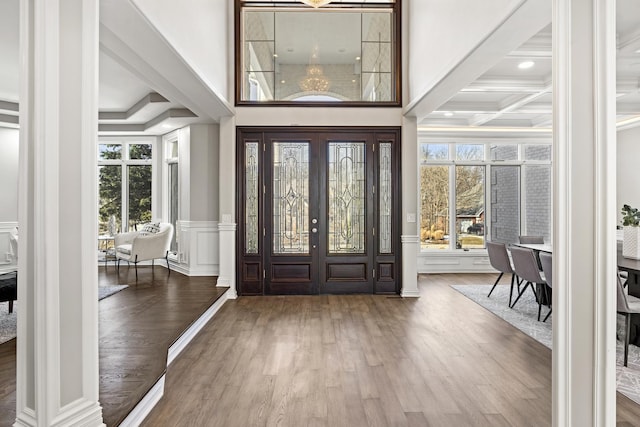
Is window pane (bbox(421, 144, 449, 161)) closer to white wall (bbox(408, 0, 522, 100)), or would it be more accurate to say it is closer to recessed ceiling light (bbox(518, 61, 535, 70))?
white wall (bbox(408, 0, 522, 100))

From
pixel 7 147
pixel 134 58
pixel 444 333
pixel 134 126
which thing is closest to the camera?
pixel 134 58

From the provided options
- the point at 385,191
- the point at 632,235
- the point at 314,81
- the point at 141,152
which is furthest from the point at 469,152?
the point at 141,152

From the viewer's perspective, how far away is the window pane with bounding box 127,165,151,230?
25.6 feet

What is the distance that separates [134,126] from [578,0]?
7.39 m

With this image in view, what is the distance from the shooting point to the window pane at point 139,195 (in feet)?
25.6

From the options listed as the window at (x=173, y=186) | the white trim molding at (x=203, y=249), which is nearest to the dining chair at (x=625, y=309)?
the white trim molding at (x=203, y=249)

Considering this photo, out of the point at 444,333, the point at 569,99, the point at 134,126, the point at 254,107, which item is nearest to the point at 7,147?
the point at 134,126

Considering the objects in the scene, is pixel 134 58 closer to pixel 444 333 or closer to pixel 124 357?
pixel 124 357

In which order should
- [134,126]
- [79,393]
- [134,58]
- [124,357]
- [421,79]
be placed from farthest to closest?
1. [134,126]
2. [421,79]
3. [134,58]
4. [124,357]
5. [79,393]

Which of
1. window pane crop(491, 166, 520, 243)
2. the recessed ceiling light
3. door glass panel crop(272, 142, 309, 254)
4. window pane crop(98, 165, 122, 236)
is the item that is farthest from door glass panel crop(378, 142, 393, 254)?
window pane crop(98, 165, 122, 236)

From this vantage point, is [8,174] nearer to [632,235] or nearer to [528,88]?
[528,88]

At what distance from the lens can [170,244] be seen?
7.21m

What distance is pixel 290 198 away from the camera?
18.8 feet

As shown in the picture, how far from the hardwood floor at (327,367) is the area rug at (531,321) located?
16 centimetres
